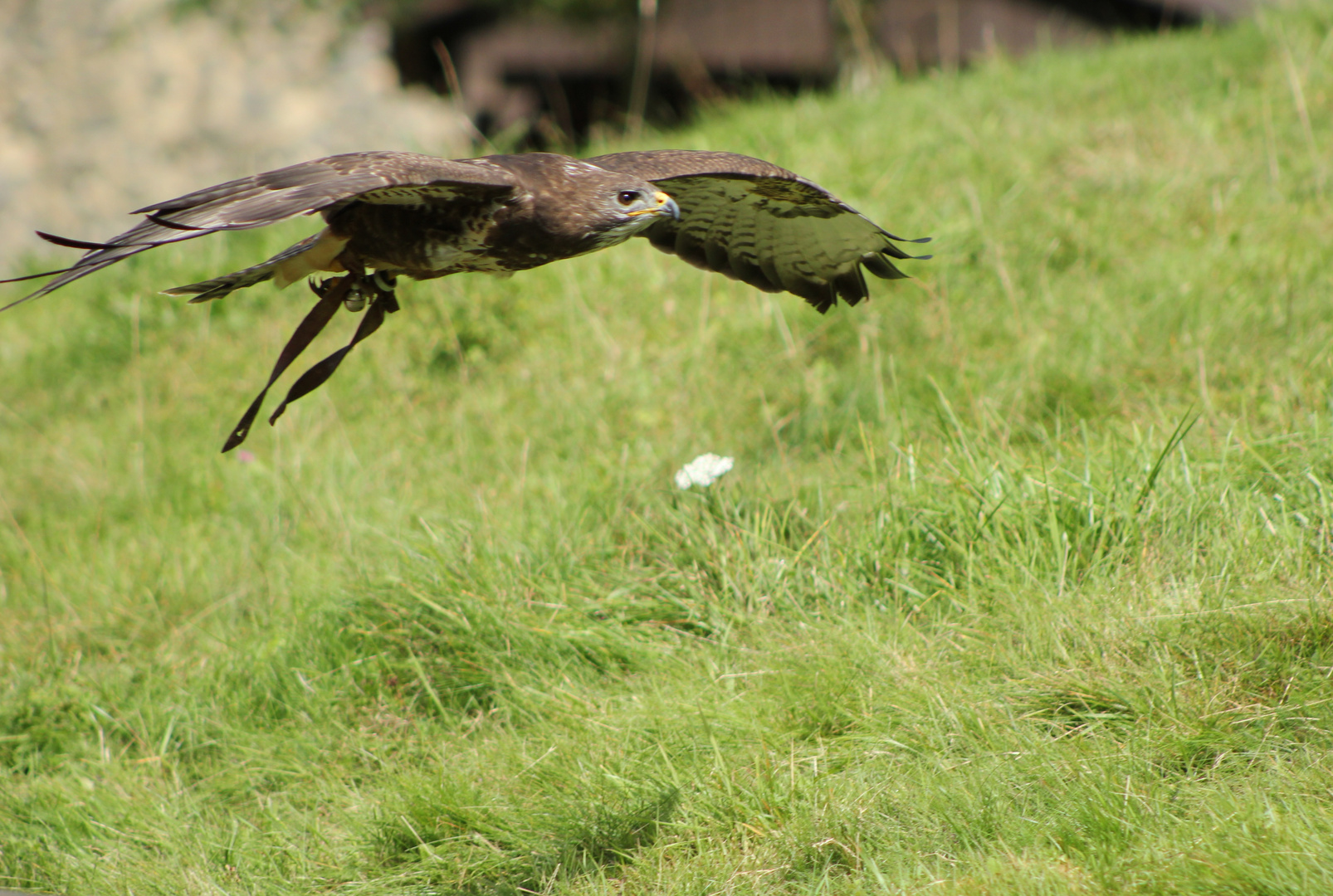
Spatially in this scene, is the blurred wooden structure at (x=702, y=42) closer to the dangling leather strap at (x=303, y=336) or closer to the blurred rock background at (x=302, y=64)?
the blurred rock background at (x=302, y=64)

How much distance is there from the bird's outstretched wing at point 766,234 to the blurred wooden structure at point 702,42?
639cm

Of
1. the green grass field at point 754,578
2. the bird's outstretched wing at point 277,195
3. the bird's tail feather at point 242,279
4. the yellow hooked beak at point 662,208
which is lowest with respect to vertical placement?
the green grass field at point 754,578

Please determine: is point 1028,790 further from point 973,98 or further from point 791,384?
point 973,98

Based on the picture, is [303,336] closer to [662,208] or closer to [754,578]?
[662,208]

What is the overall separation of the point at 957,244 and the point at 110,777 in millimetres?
4108

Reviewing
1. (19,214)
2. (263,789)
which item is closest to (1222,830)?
(263,789)

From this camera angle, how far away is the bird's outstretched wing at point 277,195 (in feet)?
7.56

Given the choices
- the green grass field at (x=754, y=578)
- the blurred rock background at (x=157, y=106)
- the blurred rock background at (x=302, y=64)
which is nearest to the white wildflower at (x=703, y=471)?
the green grass field at (x=754, y=578)

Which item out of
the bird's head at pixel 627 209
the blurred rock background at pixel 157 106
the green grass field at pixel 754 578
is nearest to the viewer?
the green grass field at pixel 754 578

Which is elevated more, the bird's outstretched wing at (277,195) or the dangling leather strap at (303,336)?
the bird's outstretched wing at (277,195)

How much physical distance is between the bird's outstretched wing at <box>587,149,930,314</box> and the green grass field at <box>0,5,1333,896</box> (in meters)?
0.47

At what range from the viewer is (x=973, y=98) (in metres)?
6.83

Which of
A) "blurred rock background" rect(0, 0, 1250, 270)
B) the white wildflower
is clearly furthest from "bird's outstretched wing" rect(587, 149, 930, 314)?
"blurred rock background" rect(0, 0, 1250, 270)

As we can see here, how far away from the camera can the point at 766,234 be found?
13.1 feet
